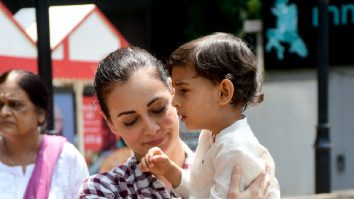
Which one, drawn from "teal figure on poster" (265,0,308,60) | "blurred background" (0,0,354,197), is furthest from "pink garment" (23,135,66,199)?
"teal figure on poster" (265,0,308,60)

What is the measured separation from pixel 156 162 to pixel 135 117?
0.13m

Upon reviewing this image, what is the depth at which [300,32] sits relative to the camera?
893 cm

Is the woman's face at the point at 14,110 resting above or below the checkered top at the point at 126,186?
below

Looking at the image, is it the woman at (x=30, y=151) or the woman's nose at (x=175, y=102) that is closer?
the woman's nose at (x=175, y=102)

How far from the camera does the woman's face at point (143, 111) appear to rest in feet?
6.45

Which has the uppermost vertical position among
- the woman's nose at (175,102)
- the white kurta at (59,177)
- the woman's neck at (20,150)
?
the woman's nose at (175,102)

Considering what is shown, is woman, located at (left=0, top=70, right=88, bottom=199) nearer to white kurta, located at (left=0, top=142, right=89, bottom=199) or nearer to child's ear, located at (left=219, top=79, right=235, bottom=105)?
white kurta, located at (left=0, top=142, right=89, bottom=199)

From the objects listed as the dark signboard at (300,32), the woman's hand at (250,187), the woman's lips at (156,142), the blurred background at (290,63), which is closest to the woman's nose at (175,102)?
the woman's lips at (156,142)

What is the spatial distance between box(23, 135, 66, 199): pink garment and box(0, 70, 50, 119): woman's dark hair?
0.18 m

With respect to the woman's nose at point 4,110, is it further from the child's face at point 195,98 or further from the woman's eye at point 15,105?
the child's face at point 195,98

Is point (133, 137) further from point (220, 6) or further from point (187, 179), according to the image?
point (220, 6)

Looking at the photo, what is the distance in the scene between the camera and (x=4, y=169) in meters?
3.27

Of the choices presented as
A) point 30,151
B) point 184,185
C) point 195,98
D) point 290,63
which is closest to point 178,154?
point 184,185

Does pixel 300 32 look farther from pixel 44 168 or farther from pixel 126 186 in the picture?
pixel 126 186
